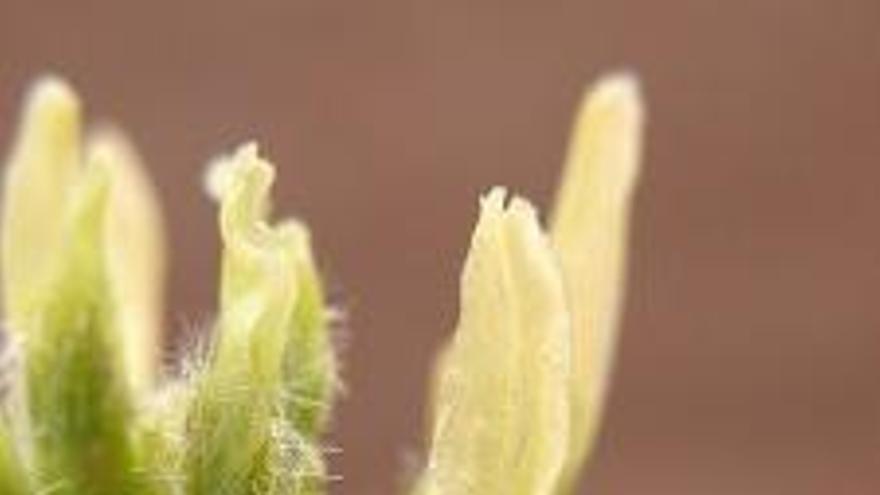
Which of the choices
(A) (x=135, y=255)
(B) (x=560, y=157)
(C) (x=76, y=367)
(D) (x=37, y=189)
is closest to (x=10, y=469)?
(C) (x=76, y=367)

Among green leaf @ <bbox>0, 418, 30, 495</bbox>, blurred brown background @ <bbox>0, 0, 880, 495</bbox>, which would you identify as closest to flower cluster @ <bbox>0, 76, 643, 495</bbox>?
green leaf @ <bbox>0, 418, 30, 495</bbox>

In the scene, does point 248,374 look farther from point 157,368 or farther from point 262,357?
point 157,368

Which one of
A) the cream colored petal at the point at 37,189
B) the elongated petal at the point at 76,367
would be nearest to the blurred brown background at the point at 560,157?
the cream colored petal at the point at 37,189

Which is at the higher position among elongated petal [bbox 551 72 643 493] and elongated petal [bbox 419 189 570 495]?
elongated petal [bbox 551 72 643 493]

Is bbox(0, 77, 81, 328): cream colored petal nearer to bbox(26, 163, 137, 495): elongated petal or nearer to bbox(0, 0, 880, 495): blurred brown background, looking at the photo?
bbox(26, 163, 137, 495): elongated petal

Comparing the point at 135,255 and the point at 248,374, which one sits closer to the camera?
the point at 248,374

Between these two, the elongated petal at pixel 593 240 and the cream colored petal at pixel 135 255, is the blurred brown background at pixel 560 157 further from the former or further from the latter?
the elongated petal at pixel 593 240
